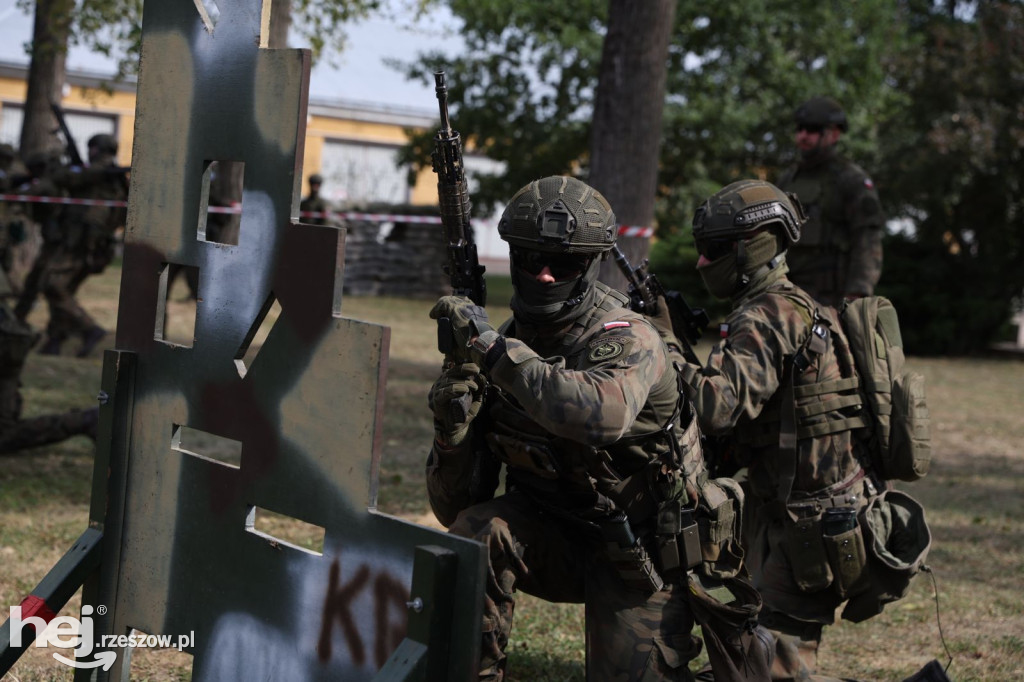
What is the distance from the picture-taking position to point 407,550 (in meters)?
2.72

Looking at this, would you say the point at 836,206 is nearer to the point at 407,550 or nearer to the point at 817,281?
the point at 817,281

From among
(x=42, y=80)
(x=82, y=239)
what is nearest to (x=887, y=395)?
(x=82, y=239)

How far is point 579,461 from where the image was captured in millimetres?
3344

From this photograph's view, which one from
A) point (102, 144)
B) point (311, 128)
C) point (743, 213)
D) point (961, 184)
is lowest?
point (743, 213)

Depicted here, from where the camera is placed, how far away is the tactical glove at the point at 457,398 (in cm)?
331

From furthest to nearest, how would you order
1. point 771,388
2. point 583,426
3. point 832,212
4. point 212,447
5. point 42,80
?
point 42,80 → point 212,447 → point 832,212 → point 771,388 → point 583,426

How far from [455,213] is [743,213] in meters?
1.11

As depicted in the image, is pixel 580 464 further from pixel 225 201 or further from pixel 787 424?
pixel 225 201

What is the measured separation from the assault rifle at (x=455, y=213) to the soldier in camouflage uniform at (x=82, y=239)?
8550 mm

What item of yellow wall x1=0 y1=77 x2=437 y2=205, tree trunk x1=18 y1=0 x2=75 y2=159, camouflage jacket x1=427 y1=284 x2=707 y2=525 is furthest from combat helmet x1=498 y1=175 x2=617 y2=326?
yellow wall x1=0 y1=77 x2=437 y2=205

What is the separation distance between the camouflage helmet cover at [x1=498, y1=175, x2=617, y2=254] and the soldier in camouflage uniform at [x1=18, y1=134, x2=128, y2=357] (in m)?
9.07

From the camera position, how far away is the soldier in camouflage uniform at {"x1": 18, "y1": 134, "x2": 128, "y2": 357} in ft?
37.8

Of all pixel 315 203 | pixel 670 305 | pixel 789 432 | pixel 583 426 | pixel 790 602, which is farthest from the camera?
pixel 315 203

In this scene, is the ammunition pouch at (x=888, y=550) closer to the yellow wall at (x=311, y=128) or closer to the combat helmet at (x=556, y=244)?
the combat helmet at (x=556, y=244)
